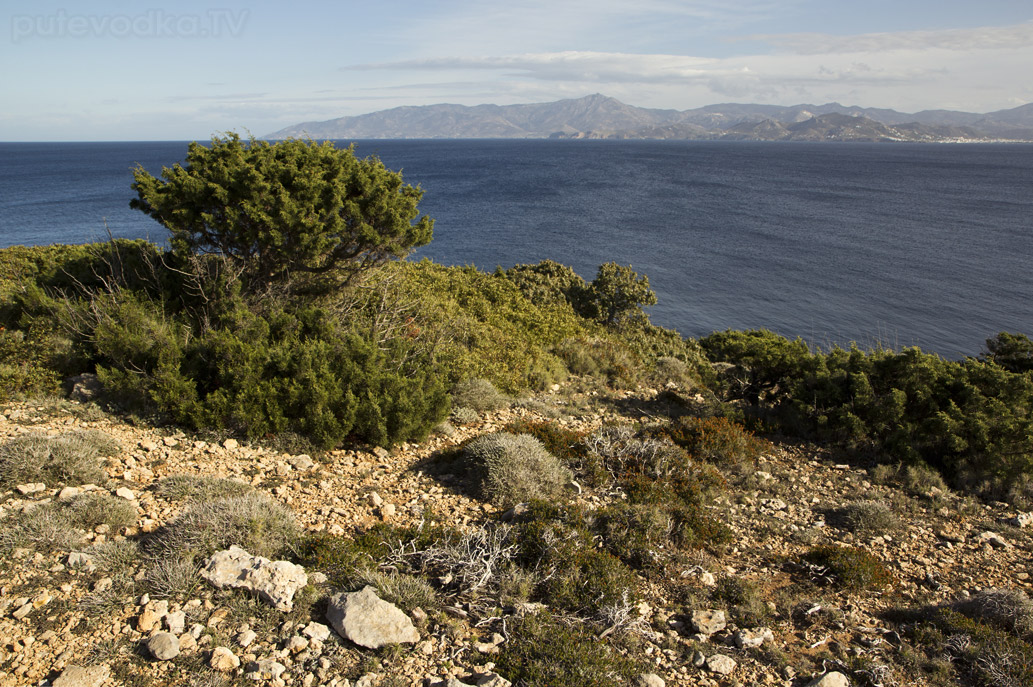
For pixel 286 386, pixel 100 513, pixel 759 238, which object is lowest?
pixel 100 513

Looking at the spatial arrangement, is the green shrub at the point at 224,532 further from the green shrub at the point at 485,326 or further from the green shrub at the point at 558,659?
the green shrub at the point at 485,326

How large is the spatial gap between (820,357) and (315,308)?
7.94 metres

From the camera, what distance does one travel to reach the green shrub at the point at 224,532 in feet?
15.1

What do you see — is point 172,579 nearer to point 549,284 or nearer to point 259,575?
point 259,575

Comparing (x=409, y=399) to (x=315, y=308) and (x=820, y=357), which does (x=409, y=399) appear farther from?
(x=820, y=357)

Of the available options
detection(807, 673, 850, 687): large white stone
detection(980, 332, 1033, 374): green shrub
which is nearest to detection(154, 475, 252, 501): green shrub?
detection(807, 673, 850, 687): large white stone

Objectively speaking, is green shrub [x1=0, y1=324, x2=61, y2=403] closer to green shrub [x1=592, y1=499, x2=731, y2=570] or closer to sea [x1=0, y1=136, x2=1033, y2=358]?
sea [x1=0, y1=136, x2=1033, y2=358]

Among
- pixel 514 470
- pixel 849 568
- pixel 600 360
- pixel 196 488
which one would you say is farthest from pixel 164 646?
pixel 600 360

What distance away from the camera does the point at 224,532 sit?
4723 mm

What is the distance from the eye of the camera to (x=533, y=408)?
9.27 m

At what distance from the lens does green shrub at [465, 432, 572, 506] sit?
616 cm

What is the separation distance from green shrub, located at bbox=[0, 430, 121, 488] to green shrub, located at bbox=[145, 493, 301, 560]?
1216 millimetres

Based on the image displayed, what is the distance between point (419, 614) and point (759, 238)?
1847 inches

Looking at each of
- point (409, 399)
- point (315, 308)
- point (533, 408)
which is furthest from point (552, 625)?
point (315, 308)
